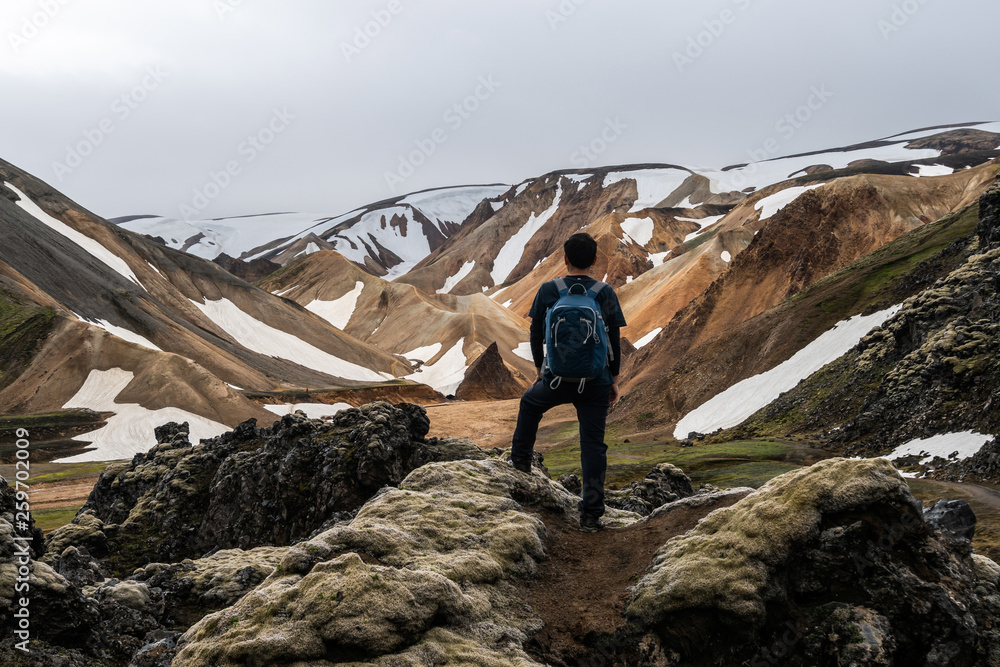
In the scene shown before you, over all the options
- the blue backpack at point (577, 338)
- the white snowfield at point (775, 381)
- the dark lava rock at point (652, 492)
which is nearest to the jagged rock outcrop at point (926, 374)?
the white snowfield at point (775, 381)

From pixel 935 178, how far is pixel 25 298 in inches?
4238

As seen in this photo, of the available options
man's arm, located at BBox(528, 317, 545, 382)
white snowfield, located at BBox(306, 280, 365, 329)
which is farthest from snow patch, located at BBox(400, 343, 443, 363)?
man's arm, located at BBox(528, 317, 545, 382)

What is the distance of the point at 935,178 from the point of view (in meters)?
78.1

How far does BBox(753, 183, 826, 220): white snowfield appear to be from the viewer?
5660 inches

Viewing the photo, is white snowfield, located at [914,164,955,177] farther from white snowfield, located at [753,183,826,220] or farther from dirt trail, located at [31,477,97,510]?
dirt trail, located at [31,477,97,510]

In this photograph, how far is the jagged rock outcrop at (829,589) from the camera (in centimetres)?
646

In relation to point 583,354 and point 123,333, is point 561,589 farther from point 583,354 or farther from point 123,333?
point 123,333

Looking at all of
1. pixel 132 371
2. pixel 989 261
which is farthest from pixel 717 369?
pixel 132 371

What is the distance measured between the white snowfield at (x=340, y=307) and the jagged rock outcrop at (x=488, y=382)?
69.0m

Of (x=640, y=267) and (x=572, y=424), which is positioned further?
(x=640, y=267)

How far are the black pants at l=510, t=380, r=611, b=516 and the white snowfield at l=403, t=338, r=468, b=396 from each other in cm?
10108

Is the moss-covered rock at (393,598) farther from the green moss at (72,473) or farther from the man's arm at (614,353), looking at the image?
the green moss at (72,473)

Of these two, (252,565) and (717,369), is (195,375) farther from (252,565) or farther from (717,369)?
(252,565)

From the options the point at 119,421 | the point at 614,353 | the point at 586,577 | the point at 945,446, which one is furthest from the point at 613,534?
the point at 119,421
